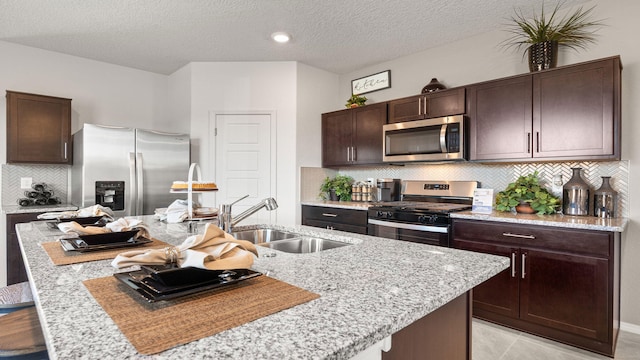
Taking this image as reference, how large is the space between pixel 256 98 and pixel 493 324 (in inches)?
132

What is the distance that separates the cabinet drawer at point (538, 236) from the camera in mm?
2088

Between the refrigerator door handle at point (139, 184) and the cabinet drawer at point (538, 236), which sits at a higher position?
the refrigerator door handle at point (139, 184)

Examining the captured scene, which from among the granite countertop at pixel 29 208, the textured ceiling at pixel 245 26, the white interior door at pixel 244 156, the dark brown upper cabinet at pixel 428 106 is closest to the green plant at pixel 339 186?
the white interior door at pixel 244 156

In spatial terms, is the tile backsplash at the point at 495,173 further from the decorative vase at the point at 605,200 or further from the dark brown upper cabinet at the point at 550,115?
the dark brown upper cabinet at the point at 550,115

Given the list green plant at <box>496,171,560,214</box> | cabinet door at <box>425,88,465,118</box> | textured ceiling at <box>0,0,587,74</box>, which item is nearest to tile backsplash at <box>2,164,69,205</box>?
textured ceiling at <box>0,0,587,74</box>

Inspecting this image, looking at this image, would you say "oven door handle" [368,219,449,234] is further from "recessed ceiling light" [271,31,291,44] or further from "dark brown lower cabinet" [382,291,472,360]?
"recessed ceiling light" [271,31,291,44]

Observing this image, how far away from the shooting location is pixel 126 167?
3.52 meters

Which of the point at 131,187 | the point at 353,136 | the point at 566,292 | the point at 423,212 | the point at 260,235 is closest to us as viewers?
the point at 260,235

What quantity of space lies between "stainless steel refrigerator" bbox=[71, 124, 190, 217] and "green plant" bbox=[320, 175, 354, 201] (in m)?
1.69

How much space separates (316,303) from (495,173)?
2.89 metres

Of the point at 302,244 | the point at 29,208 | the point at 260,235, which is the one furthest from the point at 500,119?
the point at 29,208

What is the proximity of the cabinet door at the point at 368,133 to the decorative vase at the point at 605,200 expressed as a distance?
1882 millimetres

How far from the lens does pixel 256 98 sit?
4.13 meters

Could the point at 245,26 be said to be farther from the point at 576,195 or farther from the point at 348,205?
the point at 576,195
